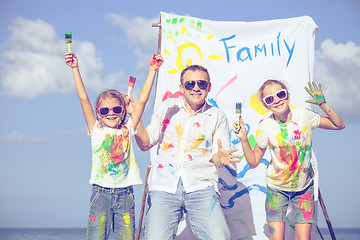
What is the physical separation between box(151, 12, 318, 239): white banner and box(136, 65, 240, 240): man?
103cm

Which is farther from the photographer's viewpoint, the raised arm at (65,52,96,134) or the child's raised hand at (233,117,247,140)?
the raised arm at (65,52,96,134)

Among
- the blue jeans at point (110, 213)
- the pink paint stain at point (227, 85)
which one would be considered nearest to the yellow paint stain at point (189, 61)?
the pink paint stain at point (227, 85)

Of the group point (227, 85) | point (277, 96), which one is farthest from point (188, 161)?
point (227, 85)

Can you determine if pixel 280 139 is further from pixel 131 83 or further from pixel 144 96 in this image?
pixel 131 83

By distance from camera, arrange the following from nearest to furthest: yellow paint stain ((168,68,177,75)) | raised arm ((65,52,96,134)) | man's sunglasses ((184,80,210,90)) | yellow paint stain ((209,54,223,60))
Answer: raised arm ((65,52,96,134)), man's sunglasses ((184,80,210,90)), yellow paint stain ((168,68,177,75)), yellow paint stain ((209,54,223,60))

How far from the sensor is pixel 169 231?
3.93 metres

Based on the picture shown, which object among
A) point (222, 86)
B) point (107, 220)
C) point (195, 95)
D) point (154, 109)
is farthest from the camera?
point (222, 86)

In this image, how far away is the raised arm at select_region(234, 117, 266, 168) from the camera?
3847mm

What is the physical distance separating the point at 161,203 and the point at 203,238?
0.48 metres

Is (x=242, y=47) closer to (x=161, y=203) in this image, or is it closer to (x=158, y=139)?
(x=158, y=139)

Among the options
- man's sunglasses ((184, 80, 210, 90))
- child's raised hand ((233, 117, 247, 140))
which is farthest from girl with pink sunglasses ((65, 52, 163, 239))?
child's raised hand ((233, 117, 247, 140))

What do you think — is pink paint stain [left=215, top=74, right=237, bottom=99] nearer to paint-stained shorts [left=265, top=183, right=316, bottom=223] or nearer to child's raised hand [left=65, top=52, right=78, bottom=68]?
paint-stained shorts [left=265, top=183, right=316, bottom=223]

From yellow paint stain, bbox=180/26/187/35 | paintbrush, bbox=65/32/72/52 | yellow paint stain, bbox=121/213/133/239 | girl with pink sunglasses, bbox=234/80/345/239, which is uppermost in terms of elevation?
yellow paint stain, bbox=180/26/187/35

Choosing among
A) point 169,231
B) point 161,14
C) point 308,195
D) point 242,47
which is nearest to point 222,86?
point 242,47
